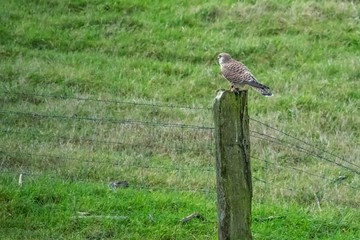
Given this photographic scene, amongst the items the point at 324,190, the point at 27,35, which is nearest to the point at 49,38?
the point at 27,35

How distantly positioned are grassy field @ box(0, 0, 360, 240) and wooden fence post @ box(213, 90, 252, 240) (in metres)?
1.41

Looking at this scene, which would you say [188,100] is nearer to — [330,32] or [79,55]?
[79,55]

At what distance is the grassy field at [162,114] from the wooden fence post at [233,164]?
1409mm

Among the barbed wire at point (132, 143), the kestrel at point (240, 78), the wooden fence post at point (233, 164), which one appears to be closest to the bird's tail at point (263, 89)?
the kestrel at point (240, 78)

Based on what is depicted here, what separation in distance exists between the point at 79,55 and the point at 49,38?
2.85ft

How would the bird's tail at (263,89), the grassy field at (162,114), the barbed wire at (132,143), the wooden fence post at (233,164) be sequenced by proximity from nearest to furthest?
the wooden fence post at (233,164) < the bird's tail at (263,89) < the grassy field at (162,114) < the barbed wire at (132,143)

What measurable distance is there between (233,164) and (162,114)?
5355 mm

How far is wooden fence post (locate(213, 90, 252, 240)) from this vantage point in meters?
6.01

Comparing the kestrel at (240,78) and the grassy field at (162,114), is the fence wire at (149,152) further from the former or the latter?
the kestrel at (240,78)

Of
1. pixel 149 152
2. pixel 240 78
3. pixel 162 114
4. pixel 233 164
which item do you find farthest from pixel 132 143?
pixel 233 164

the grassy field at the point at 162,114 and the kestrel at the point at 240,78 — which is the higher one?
the kestrel at the point at 240,78

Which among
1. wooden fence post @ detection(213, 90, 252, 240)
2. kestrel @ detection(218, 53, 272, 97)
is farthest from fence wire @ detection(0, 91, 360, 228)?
wooden fence post @ detection(213, 90, 252, 240)

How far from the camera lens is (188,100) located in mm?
12219

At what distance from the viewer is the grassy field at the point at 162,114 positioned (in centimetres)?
796
